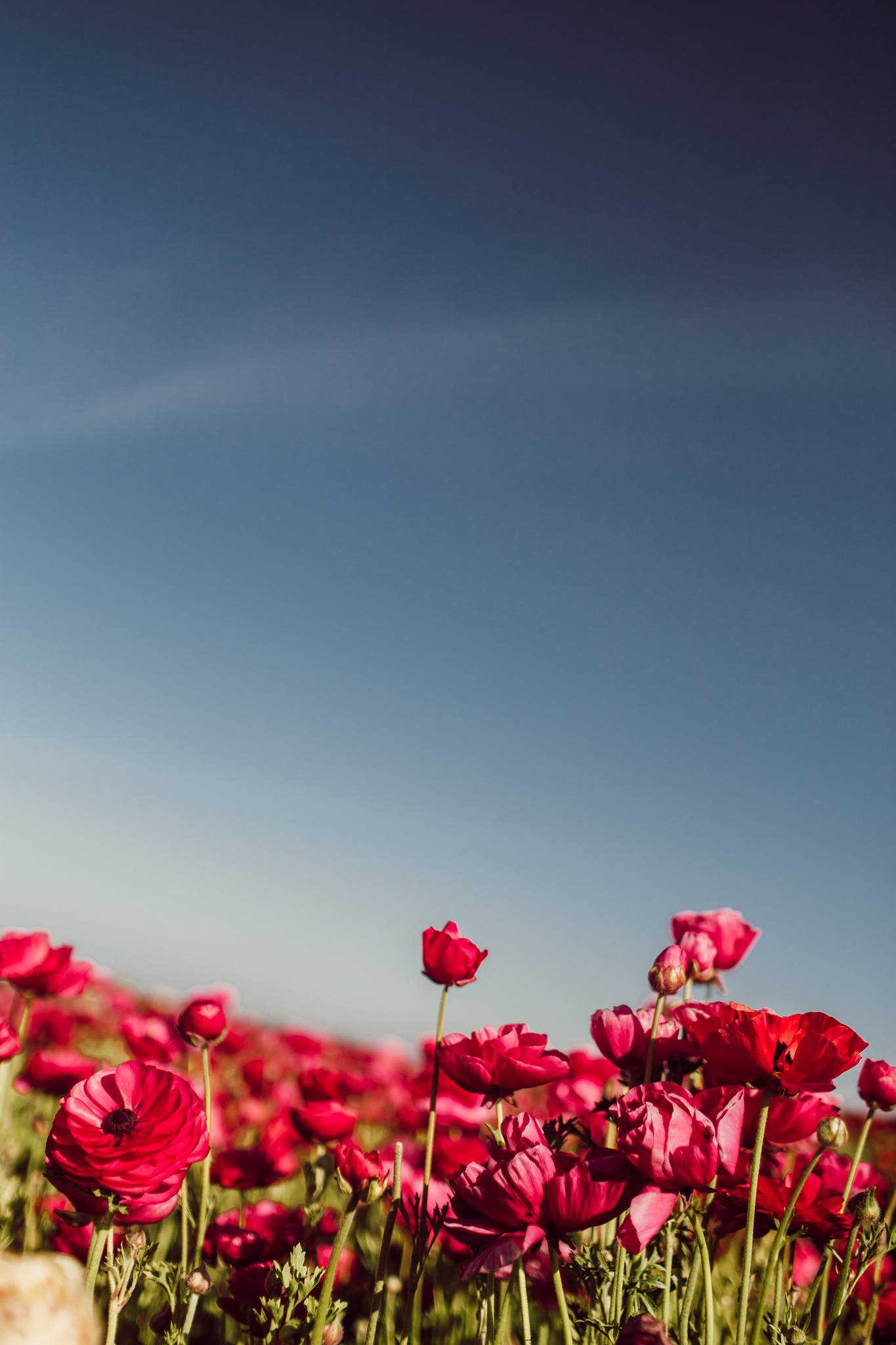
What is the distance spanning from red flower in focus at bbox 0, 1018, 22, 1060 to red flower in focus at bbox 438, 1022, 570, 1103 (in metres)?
1.05

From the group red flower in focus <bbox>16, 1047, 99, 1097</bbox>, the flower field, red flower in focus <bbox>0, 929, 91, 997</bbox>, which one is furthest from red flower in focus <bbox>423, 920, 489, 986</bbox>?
red flower in focus <bbox>16, 1047, 99, 1097</bbox>

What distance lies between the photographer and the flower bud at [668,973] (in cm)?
165

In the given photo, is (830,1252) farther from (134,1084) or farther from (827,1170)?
(134,1084)

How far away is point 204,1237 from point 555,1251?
1.06 m

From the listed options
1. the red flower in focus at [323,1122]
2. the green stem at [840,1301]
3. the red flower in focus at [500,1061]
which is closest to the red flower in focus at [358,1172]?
the red flower in focus at [500,1061]

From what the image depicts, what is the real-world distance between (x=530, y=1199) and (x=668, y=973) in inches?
20.3

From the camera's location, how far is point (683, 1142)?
48.9 inches

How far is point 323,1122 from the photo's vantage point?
2.36m

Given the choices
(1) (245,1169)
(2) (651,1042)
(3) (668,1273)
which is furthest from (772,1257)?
(1) (245,1169)

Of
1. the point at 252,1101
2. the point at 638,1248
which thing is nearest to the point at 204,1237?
the point at 638,1248

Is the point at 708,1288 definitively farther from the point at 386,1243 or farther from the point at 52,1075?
the point at 52,1075

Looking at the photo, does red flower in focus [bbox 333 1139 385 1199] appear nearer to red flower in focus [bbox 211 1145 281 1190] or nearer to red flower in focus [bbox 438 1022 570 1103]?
red flower in focus [bbox 438 1022 570 1103]

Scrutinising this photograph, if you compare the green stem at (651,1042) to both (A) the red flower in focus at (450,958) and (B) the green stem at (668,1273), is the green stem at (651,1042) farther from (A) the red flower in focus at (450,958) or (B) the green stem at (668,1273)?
(A) the red flower in focus at (450,958)

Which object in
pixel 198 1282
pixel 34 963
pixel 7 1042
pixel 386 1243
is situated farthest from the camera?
pixel 34 963
